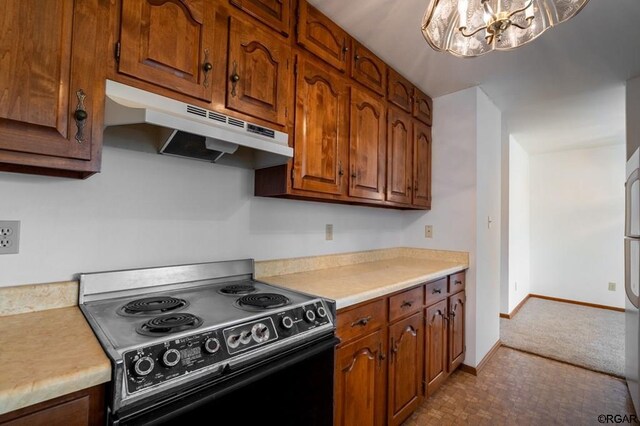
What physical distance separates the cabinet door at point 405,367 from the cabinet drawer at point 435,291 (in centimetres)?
14

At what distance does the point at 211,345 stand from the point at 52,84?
90 cm

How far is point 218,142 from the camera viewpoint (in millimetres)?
1257

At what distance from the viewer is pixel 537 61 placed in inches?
85.0

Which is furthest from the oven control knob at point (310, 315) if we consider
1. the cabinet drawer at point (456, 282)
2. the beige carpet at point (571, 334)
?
the beige carpet at point (571, 334)

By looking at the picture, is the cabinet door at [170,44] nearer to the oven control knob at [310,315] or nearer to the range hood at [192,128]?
the range hood at [192,128]

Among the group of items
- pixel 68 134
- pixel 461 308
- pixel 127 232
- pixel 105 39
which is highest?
pixel 105 39

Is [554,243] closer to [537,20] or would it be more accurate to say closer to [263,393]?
[537,20]

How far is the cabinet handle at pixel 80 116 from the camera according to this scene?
0.92 m

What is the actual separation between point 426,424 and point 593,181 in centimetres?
461

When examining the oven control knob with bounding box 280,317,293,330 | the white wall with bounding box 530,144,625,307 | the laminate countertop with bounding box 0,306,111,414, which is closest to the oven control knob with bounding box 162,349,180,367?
the laminate countertop with bounding box 0,306,111,414

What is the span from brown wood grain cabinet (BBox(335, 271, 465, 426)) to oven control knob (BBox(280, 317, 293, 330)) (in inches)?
12.3

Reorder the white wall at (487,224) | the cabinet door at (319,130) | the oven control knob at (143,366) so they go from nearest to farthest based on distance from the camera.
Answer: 1. the oven control knob at (143,366)
2. the cabinet door at (319,130)
3. the white wall at (487,224)

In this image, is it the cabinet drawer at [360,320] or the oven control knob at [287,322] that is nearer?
the oven control knob at [287,322]

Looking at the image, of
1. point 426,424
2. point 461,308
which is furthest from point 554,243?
point 426,424
